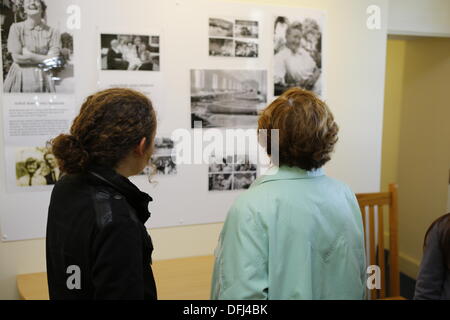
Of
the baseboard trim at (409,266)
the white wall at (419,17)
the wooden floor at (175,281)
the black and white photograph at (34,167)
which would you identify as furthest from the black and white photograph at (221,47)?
the baseboard trim at (409,266)

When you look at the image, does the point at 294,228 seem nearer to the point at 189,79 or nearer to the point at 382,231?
the point at 382,231

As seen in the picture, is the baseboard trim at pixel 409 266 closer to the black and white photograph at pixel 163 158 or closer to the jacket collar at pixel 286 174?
the black and white photograph at pixel 163 158

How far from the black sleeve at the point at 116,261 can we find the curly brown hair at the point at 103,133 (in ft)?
0.62

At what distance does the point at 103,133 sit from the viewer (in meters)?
1.10

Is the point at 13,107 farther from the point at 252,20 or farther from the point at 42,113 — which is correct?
the point at 252,20

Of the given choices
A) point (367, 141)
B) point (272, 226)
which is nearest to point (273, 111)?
point (272, 226)

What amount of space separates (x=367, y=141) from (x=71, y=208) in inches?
90.7

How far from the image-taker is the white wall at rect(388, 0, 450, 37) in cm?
314

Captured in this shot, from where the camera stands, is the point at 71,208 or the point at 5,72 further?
the point at 5,72

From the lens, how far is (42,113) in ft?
7.14

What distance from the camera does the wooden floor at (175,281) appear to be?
79.5 inches

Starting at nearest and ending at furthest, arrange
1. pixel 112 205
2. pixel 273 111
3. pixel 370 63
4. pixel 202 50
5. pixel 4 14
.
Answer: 1. pixel 112 205
2. pixel 273 111
3. pixel 4 14
4. pixel 202 50
5. pixel 370 63

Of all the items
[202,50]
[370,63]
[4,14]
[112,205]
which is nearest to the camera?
[112,205]

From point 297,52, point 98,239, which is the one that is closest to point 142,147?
point 98,239
